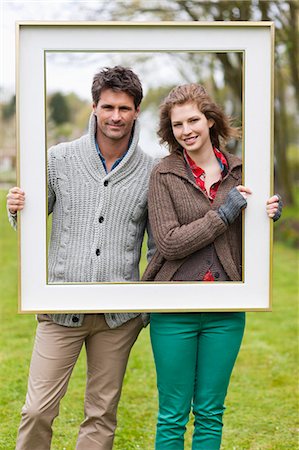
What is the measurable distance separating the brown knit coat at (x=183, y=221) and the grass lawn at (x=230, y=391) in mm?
1061

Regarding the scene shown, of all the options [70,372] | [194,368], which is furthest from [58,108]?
[194,368]

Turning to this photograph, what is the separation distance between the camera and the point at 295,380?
718 centimetres

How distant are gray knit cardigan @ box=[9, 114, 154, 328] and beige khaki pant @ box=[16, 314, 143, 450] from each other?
0.30 metres

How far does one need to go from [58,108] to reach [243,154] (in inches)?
38.0

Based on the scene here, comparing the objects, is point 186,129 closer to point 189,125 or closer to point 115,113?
point 189,125

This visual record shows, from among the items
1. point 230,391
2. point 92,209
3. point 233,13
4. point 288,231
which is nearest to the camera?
point 92,209

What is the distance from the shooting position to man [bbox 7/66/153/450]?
3912mm

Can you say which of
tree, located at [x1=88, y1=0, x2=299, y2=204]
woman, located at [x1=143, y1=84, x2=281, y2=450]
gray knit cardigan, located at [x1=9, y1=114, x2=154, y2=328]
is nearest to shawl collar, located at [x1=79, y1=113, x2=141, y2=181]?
gray knit cardigan, located at [x1=9, y1=114, x2=154, y2=328]

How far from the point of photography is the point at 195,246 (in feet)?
12.7

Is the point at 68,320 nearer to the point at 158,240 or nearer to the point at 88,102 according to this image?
the point at 158,240

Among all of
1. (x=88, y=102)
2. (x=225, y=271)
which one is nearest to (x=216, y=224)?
(x=225, y=271)

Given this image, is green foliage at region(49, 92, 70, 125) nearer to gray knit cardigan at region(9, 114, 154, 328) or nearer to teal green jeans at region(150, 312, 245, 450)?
gray knit cardigan at region(9, 114, 154, 328)

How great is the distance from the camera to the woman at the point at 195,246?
389 centimetres

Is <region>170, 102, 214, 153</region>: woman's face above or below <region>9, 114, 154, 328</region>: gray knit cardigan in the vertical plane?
above
